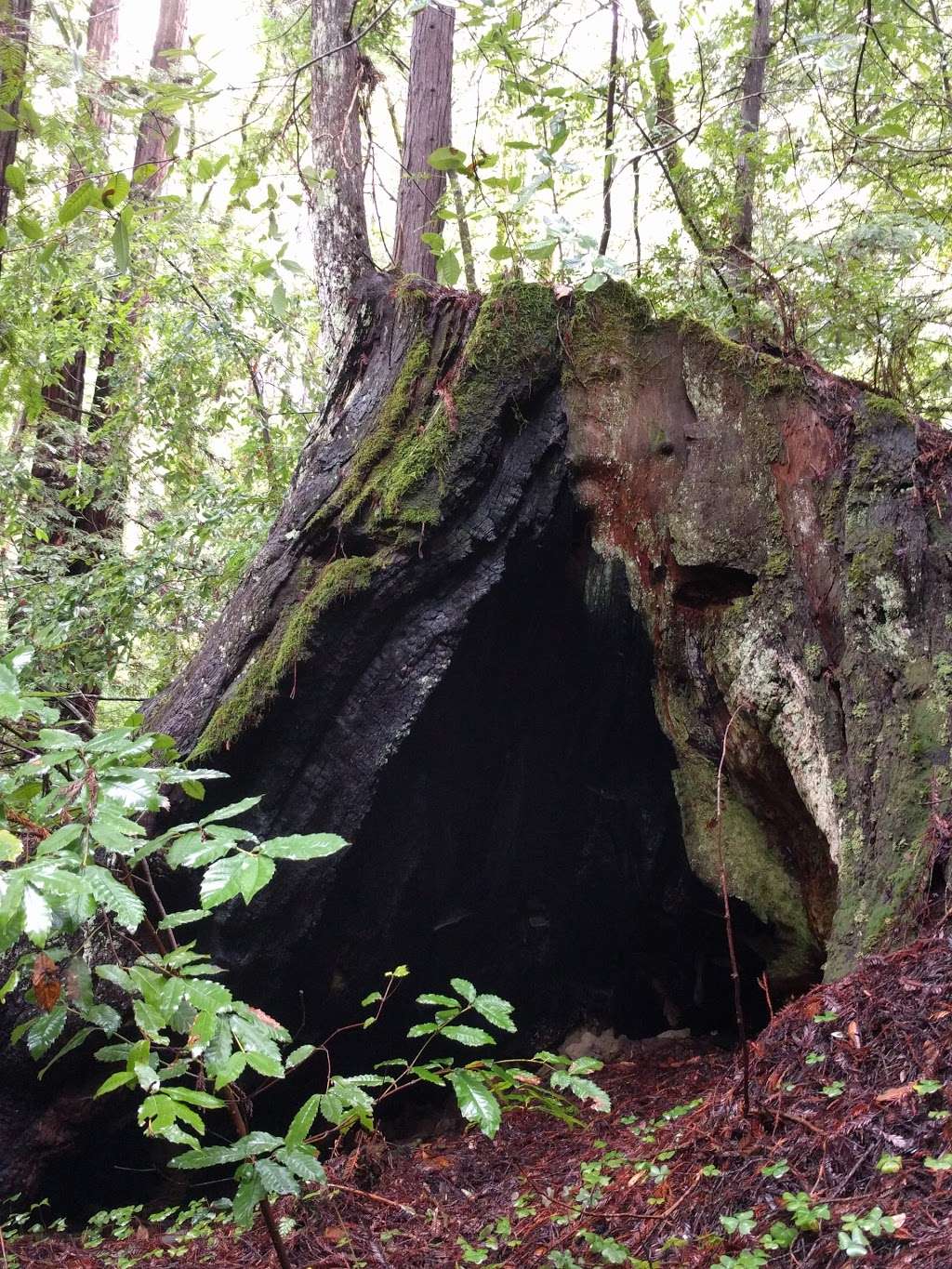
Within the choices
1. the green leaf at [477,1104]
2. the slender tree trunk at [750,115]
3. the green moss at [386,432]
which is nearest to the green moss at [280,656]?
the green moss at [386,432]

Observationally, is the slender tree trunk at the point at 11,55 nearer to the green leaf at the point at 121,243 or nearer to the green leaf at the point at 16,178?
the green leaf at the point at 16,178

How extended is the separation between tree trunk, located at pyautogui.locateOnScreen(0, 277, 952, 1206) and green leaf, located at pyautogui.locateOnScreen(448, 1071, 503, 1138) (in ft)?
6.94

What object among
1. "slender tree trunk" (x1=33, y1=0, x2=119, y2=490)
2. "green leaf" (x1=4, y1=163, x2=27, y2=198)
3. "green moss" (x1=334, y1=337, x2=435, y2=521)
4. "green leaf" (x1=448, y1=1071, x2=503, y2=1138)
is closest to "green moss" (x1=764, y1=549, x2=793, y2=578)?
"green moss" (x1=334, y1=337, x2=435, y2=521)

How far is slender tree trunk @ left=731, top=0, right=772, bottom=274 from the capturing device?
259 inches

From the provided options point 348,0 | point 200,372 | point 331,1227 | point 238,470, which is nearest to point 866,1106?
point 331,1227

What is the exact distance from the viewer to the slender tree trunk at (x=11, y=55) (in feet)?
12.3

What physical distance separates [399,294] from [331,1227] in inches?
179

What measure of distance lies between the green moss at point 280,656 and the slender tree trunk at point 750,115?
163 inches

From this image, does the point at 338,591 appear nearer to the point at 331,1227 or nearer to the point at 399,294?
the point at 399,294

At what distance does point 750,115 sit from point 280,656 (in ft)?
20.4

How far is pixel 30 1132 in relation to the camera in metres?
4.17

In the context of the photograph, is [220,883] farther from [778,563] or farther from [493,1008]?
[778,563]

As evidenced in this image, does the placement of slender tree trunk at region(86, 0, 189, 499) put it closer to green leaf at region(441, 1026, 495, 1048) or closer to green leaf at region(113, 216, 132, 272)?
green leaf at region(113, 216, 132, 272)

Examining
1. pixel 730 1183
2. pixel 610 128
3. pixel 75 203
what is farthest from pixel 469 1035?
pixel 610 128
